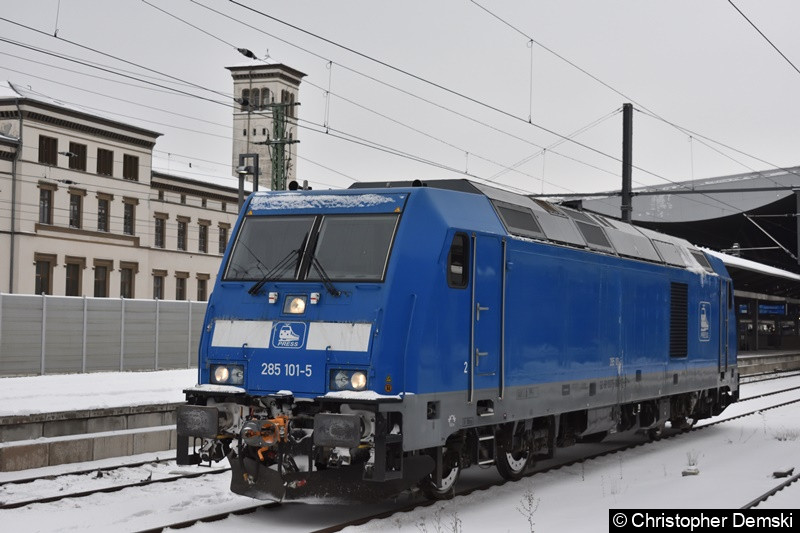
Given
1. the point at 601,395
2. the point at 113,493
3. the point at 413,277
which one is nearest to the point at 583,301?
the point at 601,395

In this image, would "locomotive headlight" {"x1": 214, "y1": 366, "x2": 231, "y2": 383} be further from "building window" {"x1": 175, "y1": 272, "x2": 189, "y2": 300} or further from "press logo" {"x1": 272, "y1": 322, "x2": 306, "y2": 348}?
"building window" {"x1": 175, "y1": 272, "x2": 189, "y2": 300}

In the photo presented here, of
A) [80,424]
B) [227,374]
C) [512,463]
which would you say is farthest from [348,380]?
[80,424]

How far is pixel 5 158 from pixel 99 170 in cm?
652

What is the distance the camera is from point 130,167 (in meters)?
57.4

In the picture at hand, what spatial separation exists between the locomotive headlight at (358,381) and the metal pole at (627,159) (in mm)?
16466

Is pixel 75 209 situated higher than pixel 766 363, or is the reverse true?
pixel 75 209

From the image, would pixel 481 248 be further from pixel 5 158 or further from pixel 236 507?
pixel 5 158

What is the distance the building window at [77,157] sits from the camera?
2085 inches

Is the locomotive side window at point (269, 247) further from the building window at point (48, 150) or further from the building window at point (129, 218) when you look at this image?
the building window at point (129, 218)

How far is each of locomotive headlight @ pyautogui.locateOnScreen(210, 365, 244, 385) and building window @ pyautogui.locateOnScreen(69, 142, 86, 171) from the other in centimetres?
4462

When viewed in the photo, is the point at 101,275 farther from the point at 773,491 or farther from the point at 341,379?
the point at 773,491

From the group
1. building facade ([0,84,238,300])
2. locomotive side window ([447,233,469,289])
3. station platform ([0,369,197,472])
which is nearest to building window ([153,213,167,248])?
building facade ([0,84,238,300])

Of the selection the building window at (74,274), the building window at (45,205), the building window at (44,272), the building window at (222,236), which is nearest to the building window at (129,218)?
the building window at (74,274)

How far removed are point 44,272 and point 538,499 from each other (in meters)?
44.0
